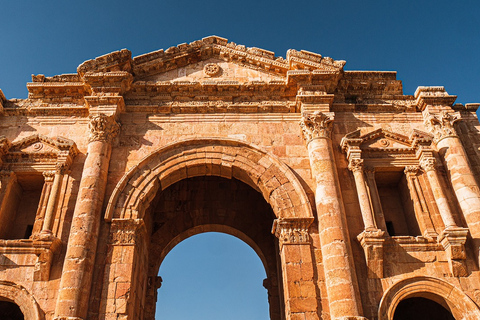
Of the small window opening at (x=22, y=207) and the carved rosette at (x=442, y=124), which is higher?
the carved rosette at (x=442, y=124)

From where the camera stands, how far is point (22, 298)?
9570mm

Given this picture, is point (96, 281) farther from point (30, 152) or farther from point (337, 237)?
point (337, 237)

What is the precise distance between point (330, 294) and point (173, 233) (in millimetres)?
7396

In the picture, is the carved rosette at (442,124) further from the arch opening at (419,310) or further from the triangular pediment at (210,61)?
the arch opening at (419,310)

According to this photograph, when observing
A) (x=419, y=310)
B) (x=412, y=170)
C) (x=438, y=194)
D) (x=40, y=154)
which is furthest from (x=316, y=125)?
(x=40, y=154)

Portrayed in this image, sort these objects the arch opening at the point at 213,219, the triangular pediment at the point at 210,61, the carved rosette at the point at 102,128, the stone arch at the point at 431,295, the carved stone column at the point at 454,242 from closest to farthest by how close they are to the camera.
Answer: the stone arch at the point at 431,295
the carved stone column at the point at 454,242
the carved rosette at the point at 102,128
the triangular pediment at the point at 210,61
the arch opening at the point at 213,219

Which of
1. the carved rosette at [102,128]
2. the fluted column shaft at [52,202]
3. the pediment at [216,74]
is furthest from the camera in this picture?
the pediment at [216,74]

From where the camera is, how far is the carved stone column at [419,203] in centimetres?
1048

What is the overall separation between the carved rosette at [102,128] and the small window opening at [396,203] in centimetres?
771

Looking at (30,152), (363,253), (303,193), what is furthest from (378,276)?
(30,152)

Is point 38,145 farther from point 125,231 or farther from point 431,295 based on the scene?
point 431,295

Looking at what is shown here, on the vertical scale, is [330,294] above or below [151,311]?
below

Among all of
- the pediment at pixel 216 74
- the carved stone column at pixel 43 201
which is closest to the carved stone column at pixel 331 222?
the pediment at pixel 216 74

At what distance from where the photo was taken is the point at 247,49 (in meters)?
13.4
